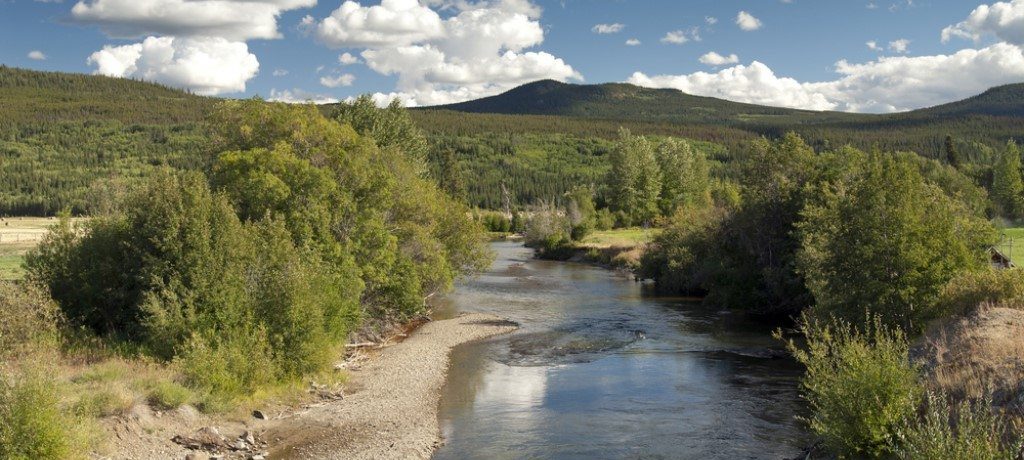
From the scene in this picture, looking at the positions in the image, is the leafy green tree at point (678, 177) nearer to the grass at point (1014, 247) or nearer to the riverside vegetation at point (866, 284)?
the grass at point (1014, 247)

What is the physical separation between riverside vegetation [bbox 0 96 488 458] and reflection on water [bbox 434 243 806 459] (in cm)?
688

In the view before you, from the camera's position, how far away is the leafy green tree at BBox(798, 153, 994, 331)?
29750mm

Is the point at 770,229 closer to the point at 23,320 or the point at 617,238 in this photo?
the point at 23,320

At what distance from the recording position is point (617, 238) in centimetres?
9656

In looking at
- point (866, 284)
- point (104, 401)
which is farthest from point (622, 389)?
point (104, 401)

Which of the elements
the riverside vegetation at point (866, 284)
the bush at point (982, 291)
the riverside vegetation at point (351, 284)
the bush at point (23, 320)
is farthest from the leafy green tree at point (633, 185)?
the bush at point (23, 320)

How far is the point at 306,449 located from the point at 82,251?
13561mm

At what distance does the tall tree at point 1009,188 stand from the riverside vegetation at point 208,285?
11435 cm

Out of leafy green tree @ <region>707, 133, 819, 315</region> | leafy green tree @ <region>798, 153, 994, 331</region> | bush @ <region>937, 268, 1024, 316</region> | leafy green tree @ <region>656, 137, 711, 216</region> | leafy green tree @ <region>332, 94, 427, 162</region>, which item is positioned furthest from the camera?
leafy green tree @ <region>656, 137, 711, 216</region>

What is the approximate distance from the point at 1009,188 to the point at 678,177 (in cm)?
5119

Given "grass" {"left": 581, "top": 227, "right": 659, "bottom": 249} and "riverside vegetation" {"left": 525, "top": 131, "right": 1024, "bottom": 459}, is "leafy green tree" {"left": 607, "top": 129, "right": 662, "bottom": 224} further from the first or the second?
"riverside vegetation" {"left": 525, "top": 131, "right": 1024, "bottom": 459}

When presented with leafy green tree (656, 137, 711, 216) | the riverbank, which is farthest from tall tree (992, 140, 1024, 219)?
the riverbank

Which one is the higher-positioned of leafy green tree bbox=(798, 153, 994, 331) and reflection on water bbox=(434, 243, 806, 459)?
leafy green tree bbox=(798, 153, 994, 331)

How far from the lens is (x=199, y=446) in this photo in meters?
21.0
